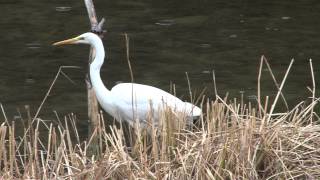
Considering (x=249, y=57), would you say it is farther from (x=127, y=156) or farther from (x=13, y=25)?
(x=127, y=156)

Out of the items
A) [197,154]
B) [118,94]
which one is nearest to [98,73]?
[118,94]

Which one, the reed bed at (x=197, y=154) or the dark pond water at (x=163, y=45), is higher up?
the reed bed at (x=197, y=154)

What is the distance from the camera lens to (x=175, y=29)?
38.8ft

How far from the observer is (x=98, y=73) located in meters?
6.96

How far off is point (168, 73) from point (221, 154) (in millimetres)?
5163

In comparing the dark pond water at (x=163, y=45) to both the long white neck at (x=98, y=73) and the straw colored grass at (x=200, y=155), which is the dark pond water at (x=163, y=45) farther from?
the straw colored grass at (x=200, y=155)

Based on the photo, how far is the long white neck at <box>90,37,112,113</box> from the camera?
681cm

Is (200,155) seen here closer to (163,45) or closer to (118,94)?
(118,94)

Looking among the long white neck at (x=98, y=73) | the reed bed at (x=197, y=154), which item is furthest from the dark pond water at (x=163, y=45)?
the reed bed at (x=197, y=154)

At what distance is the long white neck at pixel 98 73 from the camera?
268 inches

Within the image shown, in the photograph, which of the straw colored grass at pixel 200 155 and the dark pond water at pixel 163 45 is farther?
the dark pond water at pixel 163 45

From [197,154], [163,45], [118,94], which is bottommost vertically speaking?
[163,45]

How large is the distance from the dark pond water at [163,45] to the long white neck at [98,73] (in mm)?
1090

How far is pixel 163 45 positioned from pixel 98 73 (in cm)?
412
